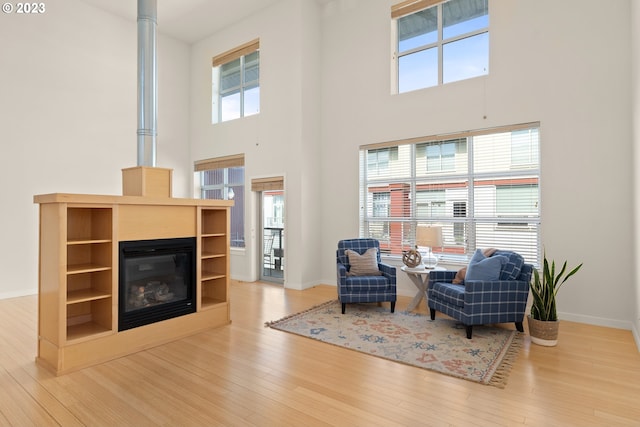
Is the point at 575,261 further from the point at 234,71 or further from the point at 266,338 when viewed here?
the point at 234,71

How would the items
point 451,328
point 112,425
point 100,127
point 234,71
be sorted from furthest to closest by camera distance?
point 234,71
point 100,127
point 451,328
point 112,425

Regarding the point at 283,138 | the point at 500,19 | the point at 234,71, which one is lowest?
the point at 283,138

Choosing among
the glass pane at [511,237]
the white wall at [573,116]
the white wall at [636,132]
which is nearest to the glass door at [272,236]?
the white wall at [573,116]

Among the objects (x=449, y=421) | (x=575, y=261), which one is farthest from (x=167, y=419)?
(x=575, y=261)

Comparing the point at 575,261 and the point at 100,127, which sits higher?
the point at 100,127

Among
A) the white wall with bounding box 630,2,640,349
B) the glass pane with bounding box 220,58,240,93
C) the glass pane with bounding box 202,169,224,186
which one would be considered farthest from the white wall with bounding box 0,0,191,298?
the white wall with bounding box 630,2,640,349

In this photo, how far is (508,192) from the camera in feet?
15.5

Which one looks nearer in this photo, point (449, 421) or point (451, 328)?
point (449, 421)

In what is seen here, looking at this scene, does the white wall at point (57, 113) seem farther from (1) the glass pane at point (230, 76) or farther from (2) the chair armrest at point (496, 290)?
(2) the chair armrest at point (496, 290)

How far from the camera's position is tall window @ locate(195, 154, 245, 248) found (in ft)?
23.4

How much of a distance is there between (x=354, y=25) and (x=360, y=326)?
499cm

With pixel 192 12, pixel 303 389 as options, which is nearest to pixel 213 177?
pixel 192 12

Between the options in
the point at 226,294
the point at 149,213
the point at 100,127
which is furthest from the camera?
the point at 100,127

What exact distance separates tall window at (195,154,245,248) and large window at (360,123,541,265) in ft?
8.46
